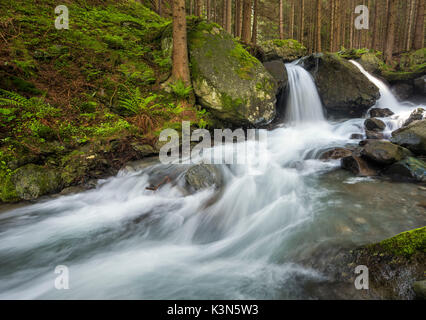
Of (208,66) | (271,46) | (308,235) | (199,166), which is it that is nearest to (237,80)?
(208,66)

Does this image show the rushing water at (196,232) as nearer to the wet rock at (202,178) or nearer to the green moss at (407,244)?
the wet rock at (202,178)

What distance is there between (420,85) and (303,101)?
6.36 m

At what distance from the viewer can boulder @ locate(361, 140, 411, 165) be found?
17.5 ft

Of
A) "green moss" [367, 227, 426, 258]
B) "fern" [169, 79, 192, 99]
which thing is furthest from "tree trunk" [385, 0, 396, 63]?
"green moss" [367, 227, 426, 258]

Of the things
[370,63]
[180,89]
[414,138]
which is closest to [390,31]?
[370,63]

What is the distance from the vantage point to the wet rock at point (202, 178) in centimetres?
498

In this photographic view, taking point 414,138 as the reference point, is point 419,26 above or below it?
above

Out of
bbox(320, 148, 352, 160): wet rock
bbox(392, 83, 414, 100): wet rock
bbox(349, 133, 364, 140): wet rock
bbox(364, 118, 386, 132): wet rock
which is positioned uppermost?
bbox(392, 83, 414, 100): wet rock

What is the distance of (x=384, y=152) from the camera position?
538 cm

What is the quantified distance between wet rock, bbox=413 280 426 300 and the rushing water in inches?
29.5

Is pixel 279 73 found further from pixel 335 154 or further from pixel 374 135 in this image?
pixel 335 154

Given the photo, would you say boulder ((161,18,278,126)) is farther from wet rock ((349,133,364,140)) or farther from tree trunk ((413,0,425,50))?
tree trunk ((413,0,425,50))

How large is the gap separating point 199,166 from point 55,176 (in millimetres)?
3167
